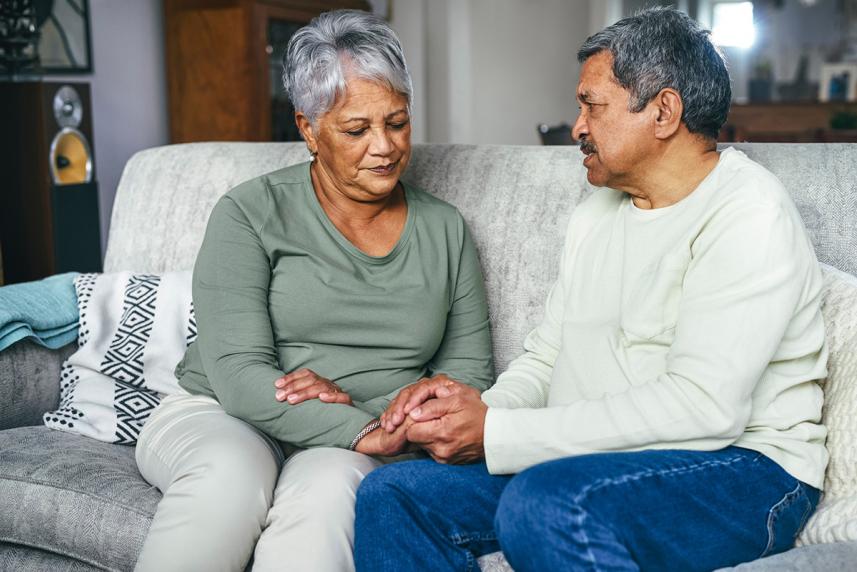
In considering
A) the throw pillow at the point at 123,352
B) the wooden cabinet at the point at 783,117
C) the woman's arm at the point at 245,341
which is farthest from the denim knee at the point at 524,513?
the wooden cabinet at the point at 783,117

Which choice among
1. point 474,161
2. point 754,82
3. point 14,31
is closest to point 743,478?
point 474,161

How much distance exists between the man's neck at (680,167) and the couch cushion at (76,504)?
96 cm

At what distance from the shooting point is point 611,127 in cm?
142

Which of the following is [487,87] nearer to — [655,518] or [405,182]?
[405,182]

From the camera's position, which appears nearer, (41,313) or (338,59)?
(338,59)

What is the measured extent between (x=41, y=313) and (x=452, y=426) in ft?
3.30

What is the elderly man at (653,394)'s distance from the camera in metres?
1.19

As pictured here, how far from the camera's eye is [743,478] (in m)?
1.24

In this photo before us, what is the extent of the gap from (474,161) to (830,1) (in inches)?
369

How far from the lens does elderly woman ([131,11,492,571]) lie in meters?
1.52

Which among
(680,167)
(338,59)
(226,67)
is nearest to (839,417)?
(680,167)

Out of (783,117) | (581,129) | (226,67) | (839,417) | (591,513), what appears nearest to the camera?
(591,513)

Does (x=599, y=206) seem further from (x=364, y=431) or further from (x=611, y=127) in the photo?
(x=364, y=431)

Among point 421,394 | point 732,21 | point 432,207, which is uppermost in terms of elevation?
Result: point 732,21
